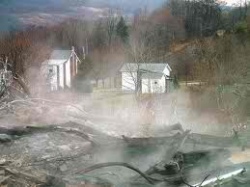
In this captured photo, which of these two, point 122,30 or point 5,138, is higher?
point 122,30

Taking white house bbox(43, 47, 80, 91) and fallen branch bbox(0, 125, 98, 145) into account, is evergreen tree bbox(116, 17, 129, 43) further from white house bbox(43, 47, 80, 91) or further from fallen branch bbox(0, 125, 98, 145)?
fallen branch bbox(0, 125, 98, 145)

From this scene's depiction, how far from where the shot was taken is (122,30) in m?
16.6

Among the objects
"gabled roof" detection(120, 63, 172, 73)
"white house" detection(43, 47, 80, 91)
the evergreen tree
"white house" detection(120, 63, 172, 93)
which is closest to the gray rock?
"white house" detection(120, 63, 172, 93)

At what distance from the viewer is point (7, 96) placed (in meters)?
8.77

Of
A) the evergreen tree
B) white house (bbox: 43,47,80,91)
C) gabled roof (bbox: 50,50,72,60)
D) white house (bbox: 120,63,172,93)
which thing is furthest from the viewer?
gabled roof (bbox: 50,50,72,60)

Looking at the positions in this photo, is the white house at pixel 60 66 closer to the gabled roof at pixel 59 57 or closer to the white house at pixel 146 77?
the gabled roof at pixel 59 57

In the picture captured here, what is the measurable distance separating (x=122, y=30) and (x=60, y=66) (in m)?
2.66

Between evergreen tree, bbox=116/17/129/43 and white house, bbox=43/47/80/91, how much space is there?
187cm

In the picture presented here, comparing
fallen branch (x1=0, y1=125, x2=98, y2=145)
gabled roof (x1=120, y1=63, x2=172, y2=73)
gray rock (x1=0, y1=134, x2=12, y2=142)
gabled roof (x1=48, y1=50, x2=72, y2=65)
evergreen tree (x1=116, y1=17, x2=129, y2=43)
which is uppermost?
evergreen tree (x1=116, y1=17, x2=129, y2=43)

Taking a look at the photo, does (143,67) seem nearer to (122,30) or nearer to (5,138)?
(122,30)

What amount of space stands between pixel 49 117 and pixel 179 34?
12.9 meters

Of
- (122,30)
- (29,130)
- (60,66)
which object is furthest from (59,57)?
(29,130)

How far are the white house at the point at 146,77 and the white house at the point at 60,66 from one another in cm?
210

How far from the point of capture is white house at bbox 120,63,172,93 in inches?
583
